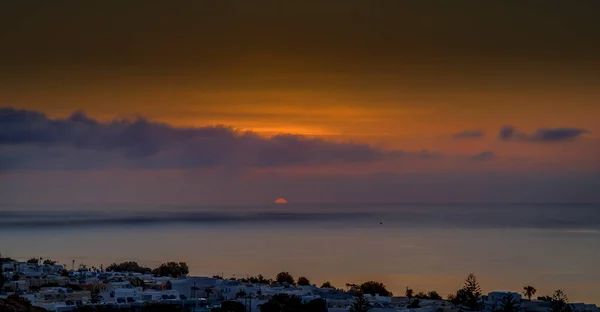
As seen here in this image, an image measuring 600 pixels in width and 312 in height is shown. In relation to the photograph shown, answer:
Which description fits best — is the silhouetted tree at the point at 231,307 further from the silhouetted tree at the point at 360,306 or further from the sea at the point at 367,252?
the sea at the point at 367,252

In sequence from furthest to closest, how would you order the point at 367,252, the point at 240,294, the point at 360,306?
the point at 367,252 < the point at 240,294 < the point at 360,306

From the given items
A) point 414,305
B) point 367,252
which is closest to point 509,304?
point 414,305

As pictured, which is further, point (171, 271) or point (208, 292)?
point (171, 271)

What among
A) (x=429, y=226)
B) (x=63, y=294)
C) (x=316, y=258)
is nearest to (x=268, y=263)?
(x=316, y=258)

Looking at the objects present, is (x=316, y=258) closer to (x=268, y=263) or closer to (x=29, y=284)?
(x=268, y=263)

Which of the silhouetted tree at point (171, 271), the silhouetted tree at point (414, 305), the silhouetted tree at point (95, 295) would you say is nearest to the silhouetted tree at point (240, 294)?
the silhouetted tree at point (95, 295)

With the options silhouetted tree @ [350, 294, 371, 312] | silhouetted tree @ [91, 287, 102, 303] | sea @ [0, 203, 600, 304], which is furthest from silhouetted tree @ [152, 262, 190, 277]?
silhouetted tree @ [350, 294, 371, 312]

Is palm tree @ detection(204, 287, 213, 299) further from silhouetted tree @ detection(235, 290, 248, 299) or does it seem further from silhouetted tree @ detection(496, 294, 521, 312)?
silhouetted tree @ detection(496, 294, 521, 312)

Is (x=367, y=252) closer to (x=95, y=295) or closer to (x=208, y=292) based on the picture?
(x=208, y=292)
